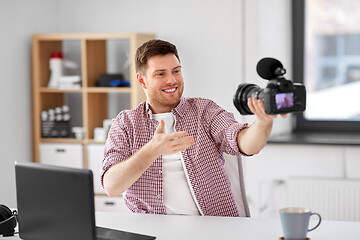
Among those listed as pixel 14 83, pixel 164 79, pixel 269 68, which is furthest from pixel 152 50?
pixel 14 83

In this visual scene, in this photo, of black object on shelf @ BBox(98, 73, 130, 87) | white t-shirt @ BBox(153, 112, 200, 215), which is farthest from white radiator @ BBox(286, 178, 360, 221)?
white t-shirt @ BBox(153, 112, 200, 215)

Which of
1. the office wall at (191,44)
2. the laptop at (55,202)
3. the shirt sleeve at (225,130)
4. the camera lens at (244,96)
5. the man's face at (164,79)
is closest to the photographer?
the laptop at (55,202)

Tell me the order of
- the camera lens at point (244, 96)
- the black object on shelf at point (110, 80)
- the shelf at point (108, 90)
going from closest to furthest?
the camera lens at point (244, 96) < the shelf at point (108, 90) < the black object on shelf at point (110, 80)

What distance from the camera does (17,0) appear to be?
389cm

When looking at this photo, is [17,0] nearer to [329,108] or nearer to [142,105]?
[142,105]

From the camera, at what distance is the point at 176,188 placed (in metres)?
2.19

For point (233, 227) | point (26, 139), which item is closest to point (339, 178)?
point (233, 227)

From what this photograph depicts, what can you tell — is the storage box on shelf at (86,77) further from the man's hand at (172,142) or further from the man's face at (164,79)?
the man's hand at (172,142)

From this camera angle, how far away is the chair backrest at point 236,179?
88.6 inches

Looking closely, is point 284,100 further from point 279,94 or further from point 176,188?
point 176,188

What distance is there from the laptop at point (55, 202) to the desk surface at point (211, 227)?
0.76ft

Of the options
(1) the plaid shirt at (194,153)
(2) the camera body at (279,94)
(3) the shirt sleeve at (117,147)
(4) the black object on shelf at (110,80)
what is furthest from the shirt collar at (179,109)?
(4) the black object on shelf at (110,80)

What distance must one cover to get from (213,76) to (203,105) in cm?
157

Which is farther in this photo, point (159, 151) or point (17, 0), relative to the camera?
point (17, 0)
